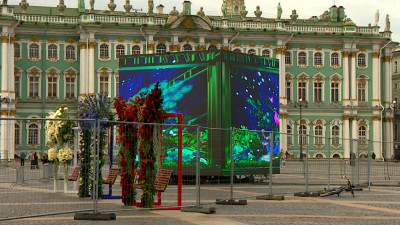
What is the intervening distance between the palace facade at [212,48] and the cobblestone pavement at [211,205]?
42.3 meters

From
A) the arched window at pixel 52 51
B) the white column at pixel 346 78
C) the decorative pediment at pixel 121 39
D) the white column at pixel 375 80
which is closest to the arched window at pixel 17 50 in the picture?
the arched window at pixel 52 51

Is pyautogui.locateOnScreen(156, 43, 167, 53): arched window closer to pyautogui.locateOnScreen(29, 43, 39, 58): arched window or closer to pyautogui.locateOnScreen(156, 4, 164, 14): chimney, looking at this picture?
pyautogui.locateOnScreen(156, 4, 164, 14): chimney

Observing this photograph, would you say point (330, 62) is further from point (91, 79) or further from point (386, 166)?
point (386, 166)

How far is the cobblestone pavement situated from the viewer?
1673cm

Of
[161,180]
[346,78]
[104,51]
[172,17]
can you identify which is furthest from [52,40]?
[161,180]

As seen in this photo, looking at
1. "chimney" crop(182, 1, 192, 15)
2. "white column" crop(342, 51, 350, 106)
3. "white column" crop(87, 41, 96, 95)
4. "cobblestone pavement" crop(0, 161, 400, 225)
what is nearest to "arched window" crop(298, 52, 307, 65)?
"white column" crop(342, 51, 350, 106)

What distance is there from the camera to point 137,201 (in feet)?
69.5

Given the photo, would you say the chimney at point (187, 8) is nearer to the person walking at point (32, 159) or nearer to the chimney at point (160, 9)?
the chimney at point (160, 9)

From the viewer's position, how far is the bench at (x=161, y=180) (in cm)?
2020

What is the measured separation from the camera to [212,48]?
73.2m

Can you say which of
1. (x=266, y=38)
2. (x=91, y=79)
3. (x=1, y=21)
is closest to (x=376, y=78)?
(x=266, y=38)

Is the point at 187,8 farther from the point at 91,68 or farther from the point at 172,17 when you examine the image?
the point at 91,68

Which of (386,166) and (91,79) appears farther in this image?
(91,79)

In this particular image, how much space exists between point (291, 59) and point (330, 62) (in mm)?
4246
